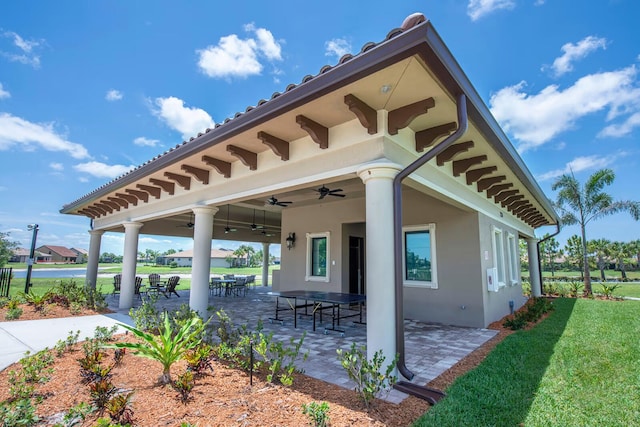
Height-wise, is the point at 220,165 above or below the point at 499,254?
above

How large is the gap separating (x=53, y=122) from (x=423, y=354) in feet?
49.6

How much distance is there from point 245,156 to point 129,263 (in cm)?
676

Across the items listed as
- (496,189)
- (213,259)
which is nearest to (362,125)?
(496,189)

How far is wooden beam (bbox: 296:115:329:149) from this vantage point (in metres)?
3.94

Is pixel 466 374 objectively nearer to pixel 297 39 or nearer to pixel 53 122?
pixel 297 39

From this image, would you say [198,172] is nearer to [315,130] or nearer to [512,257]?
[315,130]

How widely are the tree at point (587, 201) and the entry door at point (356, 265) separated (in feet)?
42.1

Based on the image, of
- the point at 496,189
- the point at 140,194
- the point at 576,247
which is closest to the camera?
the point at 496,189

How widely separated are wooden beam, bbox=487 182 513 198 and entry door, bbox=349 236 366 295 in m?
3.91

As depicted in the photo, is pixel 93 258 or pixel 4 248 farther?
pixel 4 248

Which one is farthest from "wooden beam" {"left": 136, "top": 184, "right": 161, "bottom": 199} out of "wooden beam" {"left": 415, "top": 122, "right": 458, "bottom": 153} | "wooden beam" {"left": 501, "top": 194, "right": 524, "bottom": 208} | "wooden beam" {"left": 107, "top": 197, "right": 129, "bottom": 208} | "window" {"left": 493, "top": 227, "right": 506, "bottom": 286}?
"wooden beam" {"left": 501, "top": 194, "right": 524, "bottom": 208}

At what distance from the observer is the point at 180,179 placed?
22.5 feet

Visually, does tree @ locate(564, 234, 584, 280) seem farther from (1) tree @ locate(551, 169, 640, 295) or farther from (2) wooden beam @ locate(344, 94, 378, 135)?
(2) wooden beam @ locate(344, 94, 378, 135)

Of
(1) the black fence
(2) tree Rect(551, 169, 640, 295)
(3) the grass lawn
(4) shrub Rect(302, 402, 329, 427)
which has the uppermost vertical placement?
(2) tree Rect(551, 169, 640, 295)
